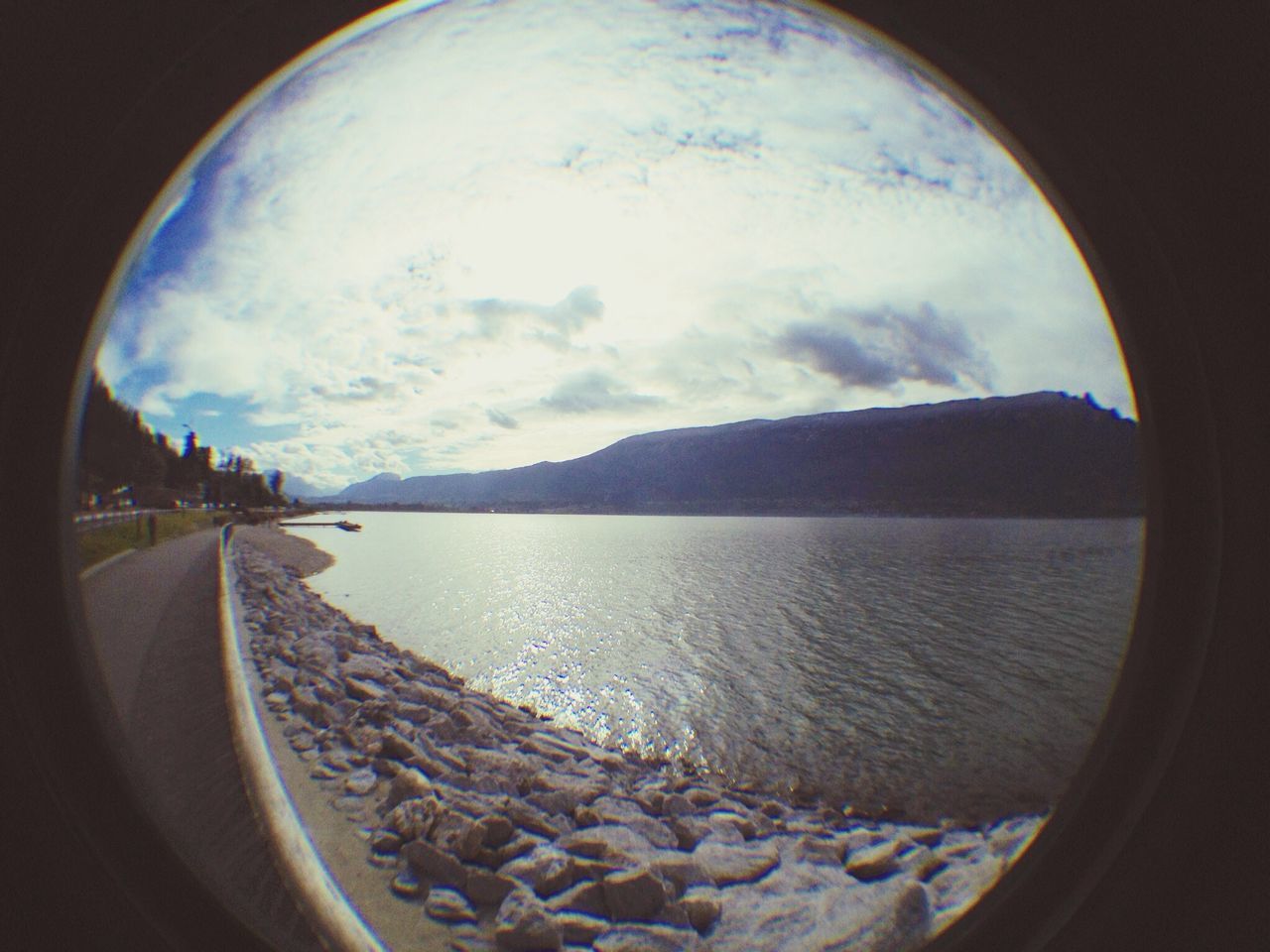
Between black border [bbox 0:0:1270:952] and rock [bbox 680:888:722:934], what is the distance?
2274mm

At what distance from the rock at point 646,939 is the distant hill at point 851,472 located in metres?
56.7

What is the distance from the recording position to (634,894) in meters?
2.99

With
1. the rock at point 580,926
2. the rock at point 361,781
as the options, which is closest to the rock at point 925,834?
the rock at point 580,926

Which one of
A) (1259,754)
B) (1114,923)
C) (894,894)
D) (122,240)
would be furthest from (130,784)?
(894,894)

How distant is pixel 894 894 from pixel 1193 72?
154 inches

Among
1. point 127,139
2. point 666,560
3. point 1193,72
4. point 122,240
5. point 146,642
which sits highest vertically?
point 1193,72

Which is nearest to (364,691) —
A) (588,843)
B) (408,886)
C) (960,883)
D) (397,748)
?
(397,748)

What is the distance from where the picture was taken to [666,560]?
3506cm

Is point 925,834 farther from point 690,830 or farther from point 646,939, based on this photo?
point 646,939

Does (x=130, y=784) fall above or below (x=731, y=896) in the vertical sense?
above

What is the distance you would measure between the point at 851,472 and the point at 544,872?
122m

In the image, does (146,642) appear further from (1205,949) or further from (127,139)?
→ (1205,949)

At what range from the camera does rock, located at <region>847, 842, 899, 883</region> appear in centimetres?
424

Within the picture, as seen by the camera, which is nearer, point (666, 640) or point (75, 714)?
point (75, 714)
